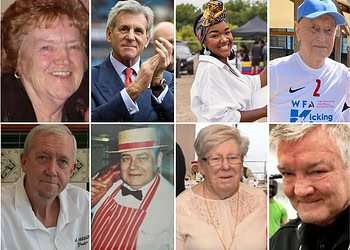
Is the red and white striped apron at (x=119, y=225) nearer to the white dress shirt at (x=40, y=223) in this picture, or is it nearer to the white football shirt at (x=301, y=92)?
the white dress shirt at (x=40, y=223)

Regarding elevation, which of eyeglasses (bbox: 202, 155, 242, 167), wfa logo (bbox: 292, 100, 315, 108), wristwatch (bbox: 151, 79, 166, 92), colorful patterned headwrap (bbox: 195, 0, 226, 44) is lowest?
eyeglasses (bbox: 202, 155, 242, 167)

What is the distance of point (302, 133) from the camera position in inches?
189

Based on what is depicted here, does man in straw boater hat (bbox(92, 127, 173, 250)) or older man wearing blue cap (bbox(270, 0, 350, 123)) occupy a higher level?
older man wearing blue cap (bbox(270, 0, 350, 123))

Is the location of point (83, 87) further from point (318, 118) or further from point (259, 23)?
point (318, 118)

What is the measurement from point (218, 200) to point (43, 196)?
115 centimetres

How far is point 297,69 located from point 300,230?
1080 mm

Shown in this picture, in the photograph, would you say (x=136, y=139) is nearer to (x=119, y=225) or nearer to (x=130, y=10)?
(x=119, y=225)

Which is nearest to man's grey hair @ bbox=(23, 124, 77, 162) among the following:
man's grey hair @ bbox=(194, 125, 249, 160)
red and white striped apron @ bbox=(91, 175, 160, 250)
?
red and white striped apron @ bbox=(91, 175, 160, 250)

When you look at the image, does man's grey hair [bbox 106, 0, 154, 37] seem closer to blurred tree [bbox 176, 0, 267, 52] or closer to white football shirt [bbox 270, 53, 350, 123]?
blurred tree [bbox 176, 0, 267, 52]

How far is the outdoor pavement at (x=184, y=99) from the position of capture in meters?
4.74

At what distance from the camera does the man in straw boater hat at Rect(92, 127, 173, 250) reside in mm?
4750

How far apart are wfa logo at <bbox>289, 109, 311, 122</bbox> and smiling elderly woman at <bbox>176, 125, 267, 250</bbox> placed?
343 mm

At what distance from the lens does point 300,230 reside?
4.84 m

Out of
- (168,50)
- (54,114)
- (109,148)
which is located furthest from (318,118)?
(54,114)
